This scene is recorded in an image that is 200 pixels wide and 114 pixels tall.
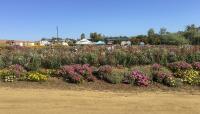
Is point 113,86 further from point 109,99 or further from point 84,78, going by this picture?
point 109,99

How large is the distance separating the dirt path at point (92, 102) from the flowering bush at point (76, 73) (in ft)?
4.40

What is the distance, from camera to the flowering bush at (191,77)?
49.4 ft

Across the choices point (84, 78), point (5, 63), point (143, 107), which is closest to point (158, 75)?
point (84, 78)

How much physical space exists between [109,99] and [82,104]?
108 centimetres

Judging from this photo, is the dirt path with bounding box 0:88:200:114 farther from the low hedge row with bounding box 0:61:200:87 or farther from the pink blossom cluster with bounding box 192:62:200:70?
the pink blossom cluster with bounding box 192:62:200:70

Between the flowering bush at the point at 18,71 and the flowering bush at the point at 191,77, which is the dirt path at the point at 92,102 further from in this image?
the flowering bush at the point at 191,77

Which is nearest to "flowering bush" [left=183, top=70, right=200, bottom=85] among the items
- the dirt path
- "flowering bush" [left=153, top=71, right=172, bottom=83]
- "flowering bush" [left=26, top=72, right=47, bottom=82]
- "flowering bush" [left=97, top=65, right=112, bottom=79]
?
"flowering bush" [left=153, top=71, right=172, bottom=83]

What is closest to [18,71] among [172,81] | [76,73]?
[76,73]

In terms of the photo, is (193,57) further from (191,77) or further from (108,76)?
(108,76)

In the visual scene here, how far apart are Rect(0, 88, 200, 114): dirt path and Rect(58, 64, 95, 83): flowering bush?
1.34m

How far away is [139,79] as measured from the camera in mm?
14664

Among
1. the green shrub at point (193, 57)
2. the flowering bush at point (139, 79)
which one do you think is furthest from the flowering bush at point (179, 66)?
the flowering bush at point (139, 79)

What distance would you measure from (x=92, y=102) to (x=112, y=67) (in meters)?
5.64

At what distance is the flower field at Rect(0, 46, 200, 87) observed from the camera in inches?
581
